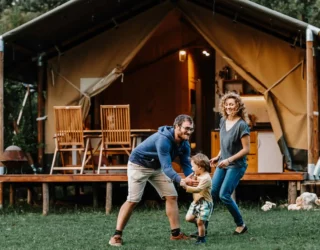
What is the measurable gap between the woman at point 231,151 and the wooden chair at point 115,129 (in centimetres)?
346

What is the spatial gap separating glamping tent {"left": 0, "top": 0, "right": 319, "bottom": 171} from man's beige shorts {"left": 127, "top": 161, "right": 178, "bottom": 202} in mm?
3638

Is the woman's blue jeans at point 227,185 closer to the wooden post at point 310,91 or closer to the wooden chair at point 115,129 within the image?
the wooden post at point 310,91

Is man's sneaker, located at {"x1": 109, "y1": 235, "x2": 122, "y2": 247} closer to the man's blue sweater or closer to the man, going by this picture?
the man

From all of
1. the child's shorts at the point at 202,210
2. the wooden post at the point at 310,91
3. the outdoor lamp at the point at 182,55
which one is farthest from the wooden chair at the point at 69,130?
the child's shorts at the point at 202,210

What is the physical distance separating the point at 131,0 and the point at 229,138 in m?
4.73

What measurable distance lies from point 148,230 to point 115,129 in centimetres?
297

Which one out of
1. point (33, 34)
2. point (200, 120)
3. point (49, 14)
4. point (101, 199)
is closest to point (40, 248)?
point (49, 14)

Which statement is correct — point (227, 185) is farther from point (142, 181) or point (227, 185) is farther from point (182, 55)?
point (182, 55)

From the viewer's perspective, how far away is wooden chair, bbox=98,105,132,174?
10.4 m

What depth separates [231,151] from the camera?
697cm

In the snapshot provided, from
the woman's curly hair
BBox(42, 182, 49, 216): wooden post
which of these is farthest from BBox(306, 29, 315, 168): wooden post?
BBox(42, 182, 49, 216): wooden post

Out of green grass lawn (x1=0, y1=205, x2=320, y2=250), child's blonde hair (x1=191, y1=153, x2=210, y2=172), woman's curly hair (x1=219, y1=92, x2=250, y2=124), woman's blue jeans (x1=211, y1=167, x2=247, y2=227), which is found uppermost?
woman's curly hair (x1=219, y1=92, x2=250, y2=124)

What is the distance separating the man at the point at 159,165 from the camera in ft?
20.8

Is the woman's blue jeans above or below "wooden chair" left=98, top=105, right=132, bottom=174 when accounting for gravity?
below
